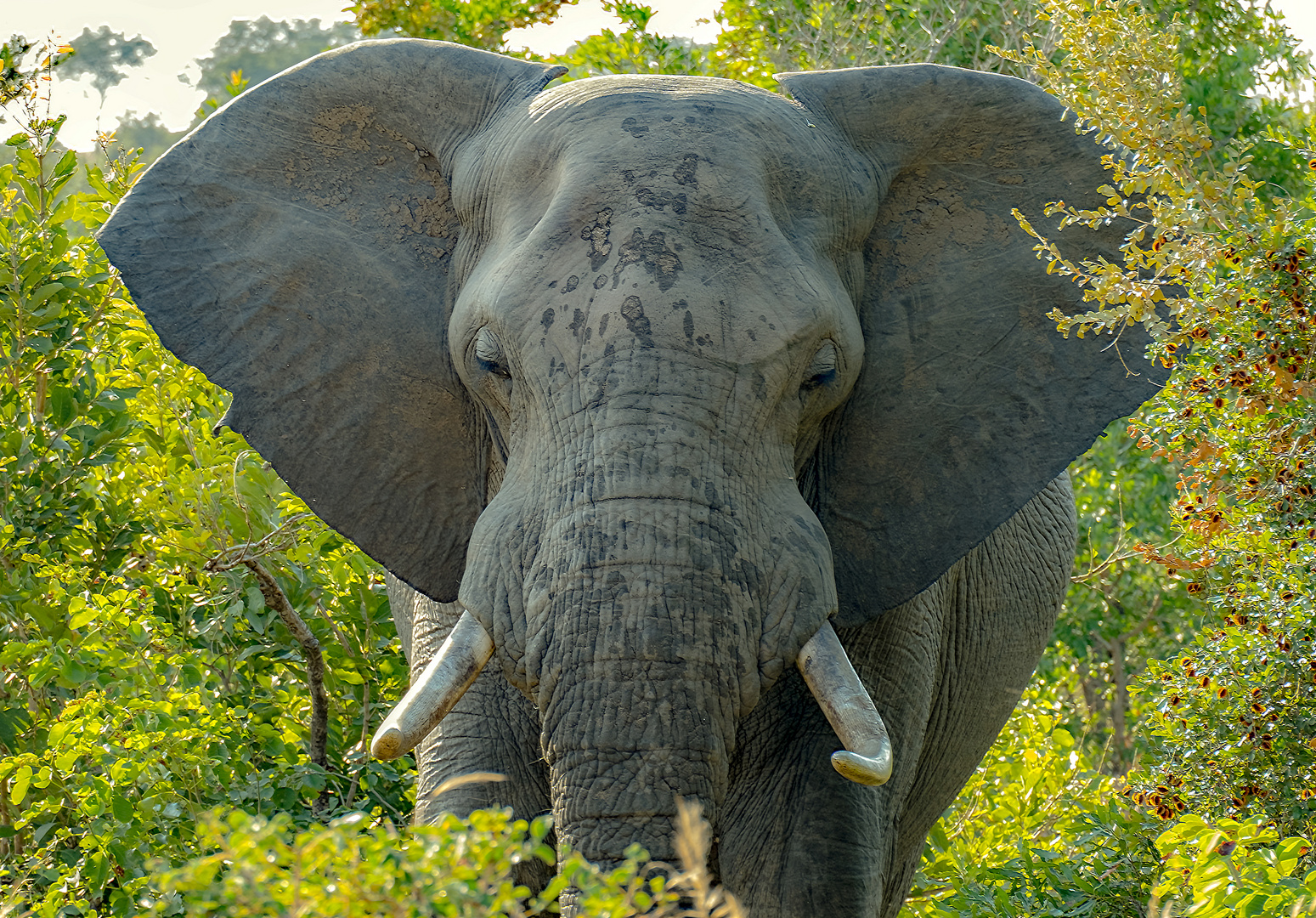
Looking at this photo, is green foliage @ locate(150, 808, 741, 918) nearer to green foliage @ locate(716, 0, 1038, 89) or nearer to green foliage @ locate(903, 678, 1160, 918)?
green foliage @ locate(903, 678, 1160, 918)

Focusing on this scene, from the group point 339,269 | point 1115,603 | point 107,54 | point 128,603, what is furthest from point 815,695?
point 107,54

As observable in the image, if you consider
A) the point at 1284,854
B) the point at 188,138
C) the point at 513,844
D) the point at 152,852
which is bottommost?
the point at 152,852

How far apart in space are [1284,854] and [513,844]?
5.27ft

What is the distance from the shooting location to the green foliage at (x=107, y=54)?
3559cm

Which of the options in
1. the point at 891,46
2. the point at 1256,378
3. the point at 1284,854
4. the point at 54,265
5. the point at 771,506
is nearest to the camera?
the point at 1284,854

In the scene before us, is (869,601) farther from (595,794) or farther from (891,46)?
(891,46)

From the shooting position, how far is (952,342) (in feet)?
13.8

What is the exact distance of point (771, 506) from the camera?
346 cm

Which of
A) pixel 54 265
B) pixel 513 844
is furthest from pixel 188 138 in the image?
pixel 513 844

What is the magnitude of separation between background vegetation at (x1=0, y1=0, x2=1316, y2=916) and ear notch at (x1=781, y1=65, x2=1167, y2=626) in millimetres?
113

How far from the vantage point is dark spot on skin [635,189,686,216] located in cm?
354

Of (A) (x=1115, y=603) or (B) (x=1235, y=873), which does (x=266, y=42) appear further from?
(B) (x=1235, y=873)

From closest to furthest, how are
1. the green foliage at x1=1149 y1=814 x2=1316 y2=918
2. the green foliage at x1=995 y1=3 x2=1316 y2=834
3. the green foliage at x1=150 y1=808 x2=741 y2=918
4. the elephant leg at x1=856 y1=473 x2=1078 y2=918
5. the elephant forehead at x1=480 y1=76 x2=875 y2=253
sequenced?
the green foliage at x1=150 y1=808 x2=741 y2=918
the green foliage at x1=1149 y1=814 x2=1316 y2=918
the elephant forehead at x1=480 y1=76 x2=875 y2=253
the green foliage at x1=995 y1=3 x2=1316 y2=834
the elephant leg at x1=856 y1=473 x2=1078 y2=918

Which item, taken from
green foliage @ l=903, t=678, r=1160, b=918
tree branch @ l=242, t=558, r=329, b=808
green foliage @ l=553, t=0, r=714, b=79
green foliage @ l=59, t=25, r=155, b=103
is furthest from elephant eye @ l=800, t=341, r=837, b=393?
green foliage @ l=59, t=25, r=155, b=103
